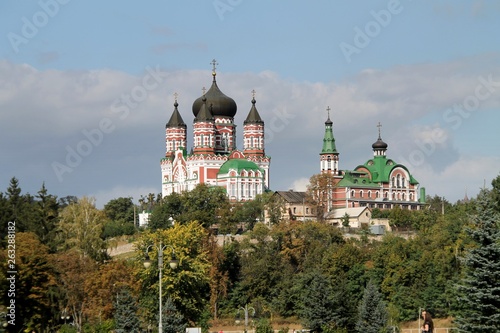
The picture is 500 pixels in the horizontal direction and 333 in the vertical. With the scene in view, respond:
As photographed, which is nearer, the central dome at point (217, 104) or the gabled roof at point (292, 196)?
the gabled roof at point (292, 196)

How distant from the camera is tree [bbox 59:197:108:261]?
2778 inches

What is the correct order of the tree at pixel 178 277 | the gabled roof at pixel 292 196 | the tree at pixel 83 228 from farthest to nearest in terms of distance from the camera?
the gabled roof at pixel 292 196 < the tree at pixel 83 228 < the tree at pixel 178 277

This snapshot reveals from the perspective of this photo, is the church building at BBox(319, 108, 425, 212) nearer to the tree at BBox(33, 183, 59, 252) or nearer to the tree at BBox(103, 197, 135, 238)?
the tree at BBox(103, 197, 135, 238)

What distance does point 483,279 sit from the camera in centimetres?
A: 3259

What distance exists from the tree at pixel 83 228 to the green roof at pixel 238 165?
24452 mm

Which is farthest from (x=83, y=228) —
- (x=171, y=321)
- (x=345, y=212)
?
(x=345, y=212)

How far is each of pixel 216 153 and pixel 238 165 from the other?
449 cm

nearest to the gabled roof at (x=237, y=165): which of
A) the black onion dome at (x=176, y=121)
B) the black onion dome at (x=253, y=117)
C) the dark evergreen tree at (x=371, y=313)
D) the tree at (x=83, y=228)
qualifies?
the black onion dome at (x=253, y=117)

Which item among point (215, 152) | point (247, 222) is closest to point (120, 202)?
point (215, 152)

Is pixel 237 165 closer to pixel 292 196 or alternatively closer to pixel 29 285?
pixel 292 196

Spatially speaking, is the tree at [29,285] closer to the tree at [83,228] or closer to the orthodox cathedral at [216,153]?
the tree at [83,228]

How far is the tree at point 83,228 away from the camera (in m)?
70.6

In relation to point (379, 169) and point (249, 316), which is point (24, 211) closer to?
point (249, 316)

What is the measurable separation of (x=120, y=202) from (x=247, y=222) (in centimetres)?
2321
